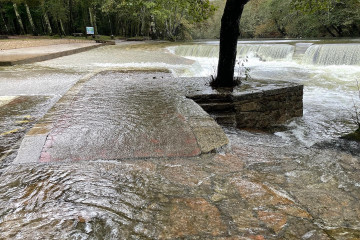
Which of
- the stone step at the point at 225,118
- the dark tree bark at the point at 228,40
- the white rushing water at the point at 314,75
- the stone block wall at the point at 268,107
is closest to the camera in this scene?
the stone step at the point at 225,118

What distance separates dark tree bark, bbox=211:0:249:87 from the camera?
431cm

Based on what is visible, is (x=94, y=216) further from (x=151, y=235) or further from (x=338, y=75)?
(x=338, y=75)

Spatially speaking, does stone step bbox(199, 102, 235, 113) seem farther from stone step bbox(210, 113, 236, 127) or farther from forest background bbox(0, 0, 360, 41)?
forest background bbox(0, 0, 360, 41)

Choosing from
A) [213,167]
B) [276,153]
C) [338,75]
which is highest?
[213,167]

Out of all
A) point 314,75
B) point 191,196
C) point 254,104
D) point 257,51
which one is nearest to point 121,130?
point 191,196

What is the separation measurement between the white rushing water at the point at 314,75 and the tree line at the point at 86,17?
31.2ft

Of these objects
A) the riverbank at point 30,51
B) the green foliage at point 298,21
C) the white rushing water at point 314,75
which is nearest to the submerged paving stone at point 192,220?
the white rushing water at point 314,75

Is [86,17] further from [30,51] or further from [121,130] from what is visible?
Result: [121,130]

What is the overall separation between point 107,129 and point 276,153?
199 cm

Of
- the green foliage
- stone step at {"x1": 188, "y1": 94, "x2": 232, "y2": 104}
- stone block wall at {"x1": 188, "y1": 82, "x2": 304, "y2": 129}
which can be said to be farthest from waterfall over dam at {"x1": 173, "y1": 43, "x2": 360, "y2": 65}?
stone step at {"x1": 188, "y1": 94, "x2": 232, "y2": 104}

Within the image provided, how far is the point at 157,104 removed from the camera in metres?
3.74

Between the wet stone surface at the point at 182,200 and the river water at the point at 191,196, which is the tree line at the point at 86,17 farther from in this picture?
the wet stone surface at the point at 182,200

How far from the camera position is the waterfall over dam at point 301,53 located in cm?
1191

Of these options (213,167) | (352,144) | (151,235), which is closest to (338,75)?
(352,144)
